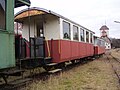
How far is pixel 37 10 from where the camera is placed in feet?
36.9

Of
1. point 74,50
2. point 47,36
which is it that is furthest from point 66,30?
point 74,50

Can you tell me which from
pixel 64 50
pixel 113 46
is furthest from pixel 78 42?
pixel 113 46

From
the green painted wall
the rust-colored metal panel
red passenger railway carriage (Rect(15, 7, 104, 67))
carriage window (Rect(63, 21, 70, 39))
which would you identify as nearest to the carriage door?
red passenger railway carriage (Rect(15, 7, 104, 67))

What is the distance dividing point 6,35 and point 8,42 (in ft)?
0.72

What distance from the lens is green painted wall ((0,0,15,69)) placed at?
6.50m

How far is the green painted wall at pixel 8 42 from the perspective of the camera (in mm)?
6496

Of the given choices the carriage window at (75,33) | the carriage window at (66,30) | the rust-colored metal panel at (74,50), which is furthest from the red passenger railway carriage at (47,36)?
the carriage window at (75,33)

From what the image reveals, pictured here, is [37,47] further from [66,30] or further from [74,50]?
[74,50]

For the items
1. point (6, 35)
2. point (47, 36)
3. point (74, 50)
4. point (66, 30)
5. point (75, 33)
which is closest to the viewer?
point (6, 35)

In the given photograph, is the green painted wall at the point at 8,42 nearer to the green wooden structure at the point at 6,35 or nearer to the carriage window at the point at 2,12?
the green wooden structure at the point at 6,35

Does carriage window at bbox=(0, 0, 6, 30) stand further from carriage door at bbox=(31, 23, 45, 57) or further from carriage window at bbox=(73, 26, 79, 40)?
carriage window at bbox=(73, 26, 79, 40)

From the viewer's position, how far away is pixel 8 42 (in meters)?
6.76

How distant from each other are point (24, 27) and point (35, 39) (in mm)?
2358

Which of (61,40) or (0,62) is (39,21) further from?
(0,62)
